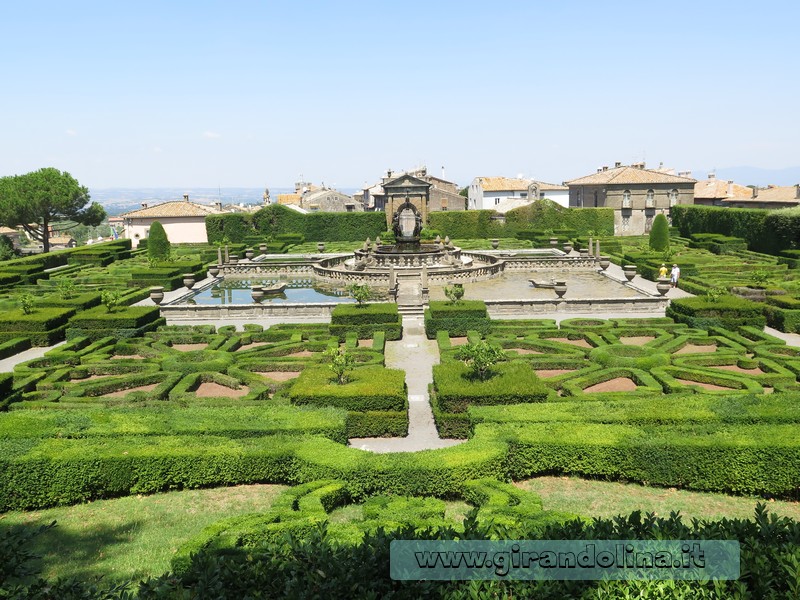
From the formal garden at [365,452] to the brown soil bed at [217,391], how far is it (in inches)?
3.8

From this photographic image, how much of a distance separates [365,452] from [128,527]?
4401mm

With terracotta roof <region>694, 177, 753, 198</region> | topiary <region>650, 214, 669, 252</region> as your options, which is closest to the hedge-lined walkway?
topiary <region>650, 214, 669, 252</region>

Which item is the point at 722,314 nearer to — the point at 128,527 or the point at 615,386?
the point at 615,386

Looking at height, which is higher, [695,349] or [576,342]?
[576,342]

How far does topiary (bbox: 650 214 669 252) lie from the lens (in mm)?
49781

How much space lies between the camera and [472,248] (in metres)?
60.8

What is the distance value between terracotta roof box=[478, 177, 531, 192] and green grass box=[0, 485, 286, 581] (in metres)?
89.0

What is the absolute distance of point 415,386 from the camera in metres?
19.6

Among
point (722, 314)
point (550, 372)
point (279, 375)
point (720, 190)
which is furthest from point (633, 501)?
point (720, 190)

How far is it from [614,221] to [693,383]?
5713 centimetres

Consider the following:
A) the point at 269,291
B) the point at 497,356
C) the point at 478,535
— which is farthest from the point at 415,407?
A: the point at 269,291

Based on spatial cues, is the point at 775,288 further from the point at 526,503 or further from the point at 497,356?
the point at 526,503

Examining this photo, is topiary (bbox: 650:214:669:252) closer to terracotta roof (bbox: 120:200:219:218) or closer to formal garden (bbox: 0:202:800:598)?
formal garden (bbox: 0:202:800:598)

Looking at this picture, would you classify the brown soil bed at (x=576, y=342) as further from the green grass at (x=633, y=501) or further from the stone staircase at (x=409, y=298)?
the green grass at (x=633, y=501)
